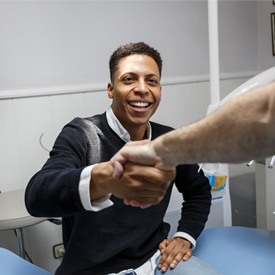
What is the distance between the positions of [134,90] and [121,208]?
0.41 metres

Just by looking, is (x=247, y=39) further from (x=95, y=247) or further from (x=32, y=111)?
(x=95, y=247)

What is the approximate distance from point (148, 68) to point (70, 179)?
0.58 metres

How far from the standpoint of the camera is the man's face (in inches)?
49.2

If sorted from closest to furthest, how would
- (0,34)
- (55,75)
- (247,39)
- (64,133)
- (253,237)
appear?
1. (64,133)
2. (253,237)
3. (0,34)
4. (55,75)
5. (247,39)

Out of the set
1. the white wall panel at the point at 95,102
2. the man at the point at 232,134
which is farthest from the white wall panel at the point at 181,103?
the man at the point at 232,134

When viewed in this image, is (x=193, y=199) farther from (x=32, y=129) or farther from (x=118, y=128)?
(x=32, y=129)

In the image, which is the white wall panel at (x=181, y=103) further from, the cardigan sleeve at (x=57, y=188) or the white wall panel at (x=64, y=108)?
the cardigan sleeve at (x=57, y=188)

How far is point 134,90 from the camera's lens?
1248mm

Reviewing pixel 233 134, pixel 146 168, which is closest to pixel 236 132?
pixel 233 134

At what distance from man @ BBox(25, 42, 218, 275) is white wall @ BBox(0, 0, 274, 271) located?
0.71 m

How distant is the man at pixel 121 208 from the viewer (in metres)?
1.07

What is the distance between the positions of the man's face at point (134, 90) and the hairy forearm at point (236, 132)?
0.57m

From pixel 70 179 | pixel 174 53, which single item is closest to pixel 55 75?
pixel 174 53

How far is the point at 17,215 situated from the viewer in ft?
4.83
